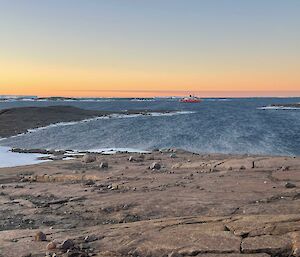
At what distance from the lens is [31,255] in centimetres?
851

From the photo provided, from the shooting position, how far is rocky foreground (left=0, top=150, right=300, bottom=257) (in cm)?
833

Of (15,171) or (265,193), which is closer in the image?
(265,193)

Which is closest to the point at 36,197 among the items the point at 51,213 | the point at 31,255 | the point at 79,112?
the point at 51,213

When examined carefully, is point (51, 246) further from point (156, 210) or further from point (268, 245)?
point (268, 245)

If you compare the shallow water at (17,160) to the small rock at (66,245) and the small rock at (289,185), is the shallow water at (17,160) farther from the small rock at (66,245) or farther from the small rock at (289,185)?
the small rock at (66,245)

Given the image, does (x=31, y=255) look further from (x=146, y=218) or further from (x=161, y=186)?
(x=161, y=186)

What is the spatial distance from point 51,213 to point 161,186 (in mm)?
4288

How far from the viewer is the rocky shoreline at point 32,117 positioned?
69312 millimetres

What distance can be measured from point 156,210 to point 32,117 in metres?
79.3

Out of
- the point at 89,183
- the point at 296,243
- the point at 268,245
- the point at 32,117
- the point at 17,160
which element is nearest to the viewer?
the point at 296,243

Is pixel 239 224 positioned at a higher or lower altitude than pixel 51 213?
higher

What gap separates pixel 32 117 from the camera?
86.6 metres

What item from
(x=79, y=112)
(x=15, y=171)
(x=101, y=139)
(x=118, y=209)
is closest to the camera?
(x=118, y=209)

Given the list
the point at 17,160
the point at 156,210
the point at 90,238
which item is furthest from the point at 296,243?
the point at 17,160
